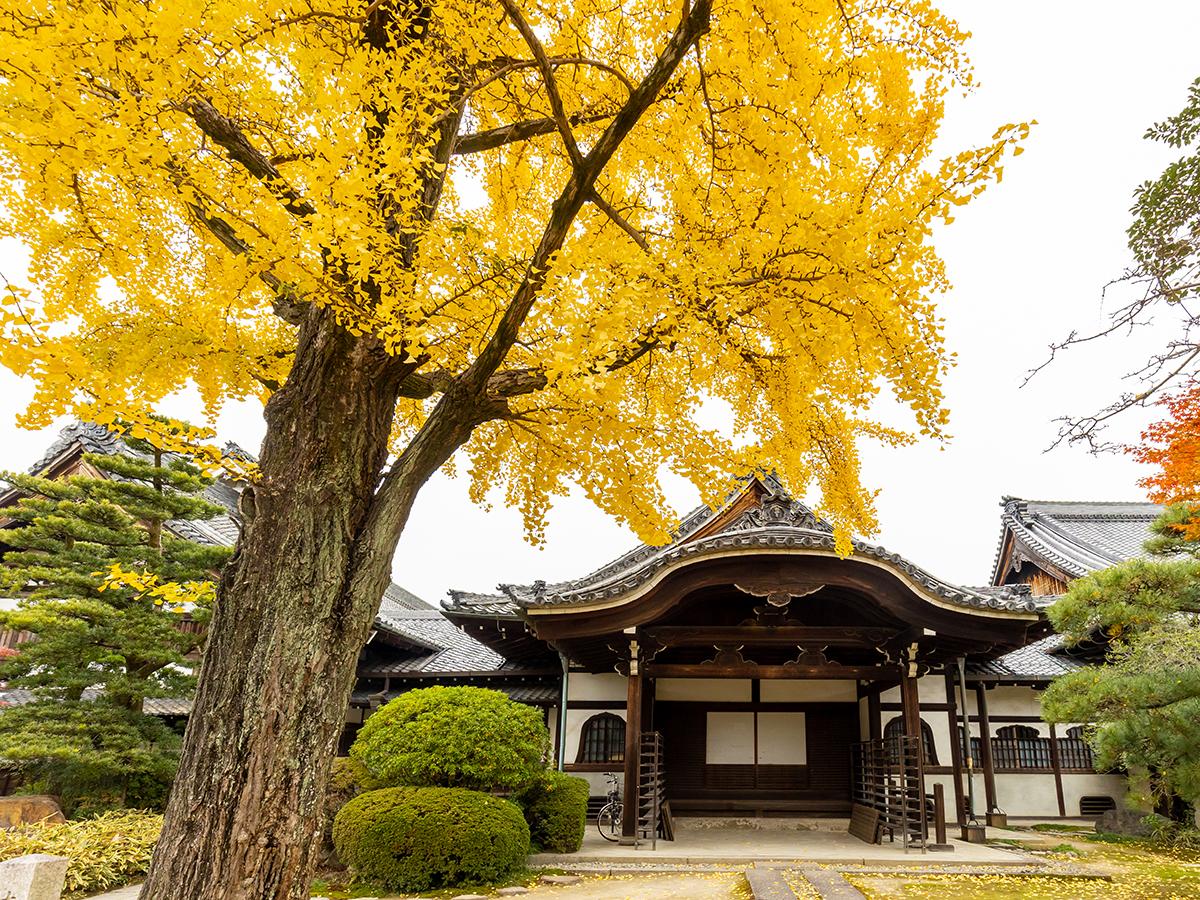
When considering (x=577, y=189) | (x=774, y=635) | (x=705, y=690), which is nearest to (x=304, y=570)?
(x=577, y=189)

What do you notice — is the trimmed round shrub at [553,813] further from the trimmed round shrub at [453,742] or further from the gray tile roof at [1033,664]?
the gray tile roof at [1033,664]

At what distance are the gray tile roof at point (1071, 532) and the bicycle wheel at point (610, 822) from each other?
1232cm

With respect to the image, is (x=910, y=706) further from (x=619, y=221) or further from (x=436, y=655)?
(x=436, y=655)

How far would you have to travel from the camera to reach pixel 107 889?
7.58m

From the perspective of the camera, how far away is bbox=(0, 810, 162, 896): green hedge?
23.5 ft

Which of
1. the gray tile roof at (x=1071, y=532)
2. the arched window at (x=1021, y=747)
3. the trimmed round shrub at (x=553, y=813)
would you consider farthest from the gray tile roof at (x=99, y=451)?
the gray tile roof at (x=1071, y=532)

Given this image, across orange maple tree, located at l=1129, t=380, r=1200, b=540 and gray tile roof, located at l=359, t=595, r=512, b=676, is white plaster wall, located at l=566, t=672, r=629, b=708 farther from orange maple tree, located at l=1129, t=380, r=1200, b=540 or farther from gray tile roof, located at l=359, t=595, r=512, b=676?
orange maple tree, located at l=1129, t=380, r=1200, b=540

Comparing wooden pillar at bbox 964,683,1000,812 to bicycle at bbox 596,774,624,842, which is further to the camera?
wooden pillar at bbox 964,683,1000,812

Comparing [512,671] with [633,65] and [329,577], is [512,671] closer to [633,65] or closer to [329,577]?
[329,577]

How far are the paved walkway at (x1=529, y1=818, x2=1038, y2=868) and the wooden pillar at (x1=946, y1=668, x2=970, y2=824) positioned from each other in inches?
32.6

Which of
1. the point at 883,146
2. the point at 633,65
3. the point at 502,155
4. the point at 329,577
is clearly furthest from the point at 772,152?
the point at 329,577

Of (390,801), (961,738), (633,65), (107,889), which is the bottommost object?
(107,889)

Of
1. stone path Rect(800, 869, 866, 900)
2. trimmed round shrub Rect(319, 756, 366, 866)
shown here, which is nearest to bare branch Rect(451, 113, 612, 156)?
stone path Rect(800, 869, 866, 900)

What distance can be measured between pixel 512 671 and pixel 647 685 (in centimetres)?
311
